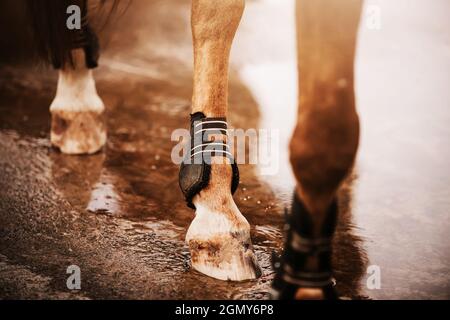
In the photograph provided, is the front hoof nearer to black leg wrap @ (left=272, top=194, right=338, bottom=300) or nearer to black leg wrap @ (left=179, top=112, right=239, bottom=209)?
black leg wrap @ (left=179, top=112, right=239, bottom=209)

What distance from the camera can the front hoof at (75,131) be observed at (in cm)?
246

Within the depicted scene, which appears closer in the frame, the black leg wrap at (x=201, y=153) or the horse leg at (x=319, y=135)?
the horse leg at (x=319, y=135)

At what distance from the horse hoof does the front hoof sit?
3.43ft

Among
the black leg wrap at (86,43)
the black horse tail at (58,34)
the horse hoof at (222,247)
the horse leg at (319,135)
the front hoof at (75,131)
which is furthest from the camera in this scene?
the front hoof at (75,131)

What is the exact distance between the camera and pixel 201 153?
158 cm

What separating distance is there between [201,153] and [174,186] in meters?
0.66

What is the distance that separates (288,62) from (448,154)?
78.0 inches

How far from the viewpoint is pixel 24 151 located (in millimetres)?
2475

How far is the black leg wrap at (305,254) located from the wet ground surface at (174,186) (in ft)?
0.96

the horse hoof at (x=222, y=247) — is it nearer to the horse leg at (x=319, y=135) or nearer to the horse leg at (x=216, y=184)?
the horse leg at (x=216, y=184)

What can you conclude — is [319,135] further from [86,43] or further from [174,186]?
[86,43]

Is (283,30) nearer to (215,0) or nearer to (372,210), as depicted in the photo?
(372,210)

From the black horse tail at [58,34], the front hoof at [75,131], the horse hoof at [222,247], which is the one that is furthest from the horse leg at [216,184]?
the front hoof at [75,131]
